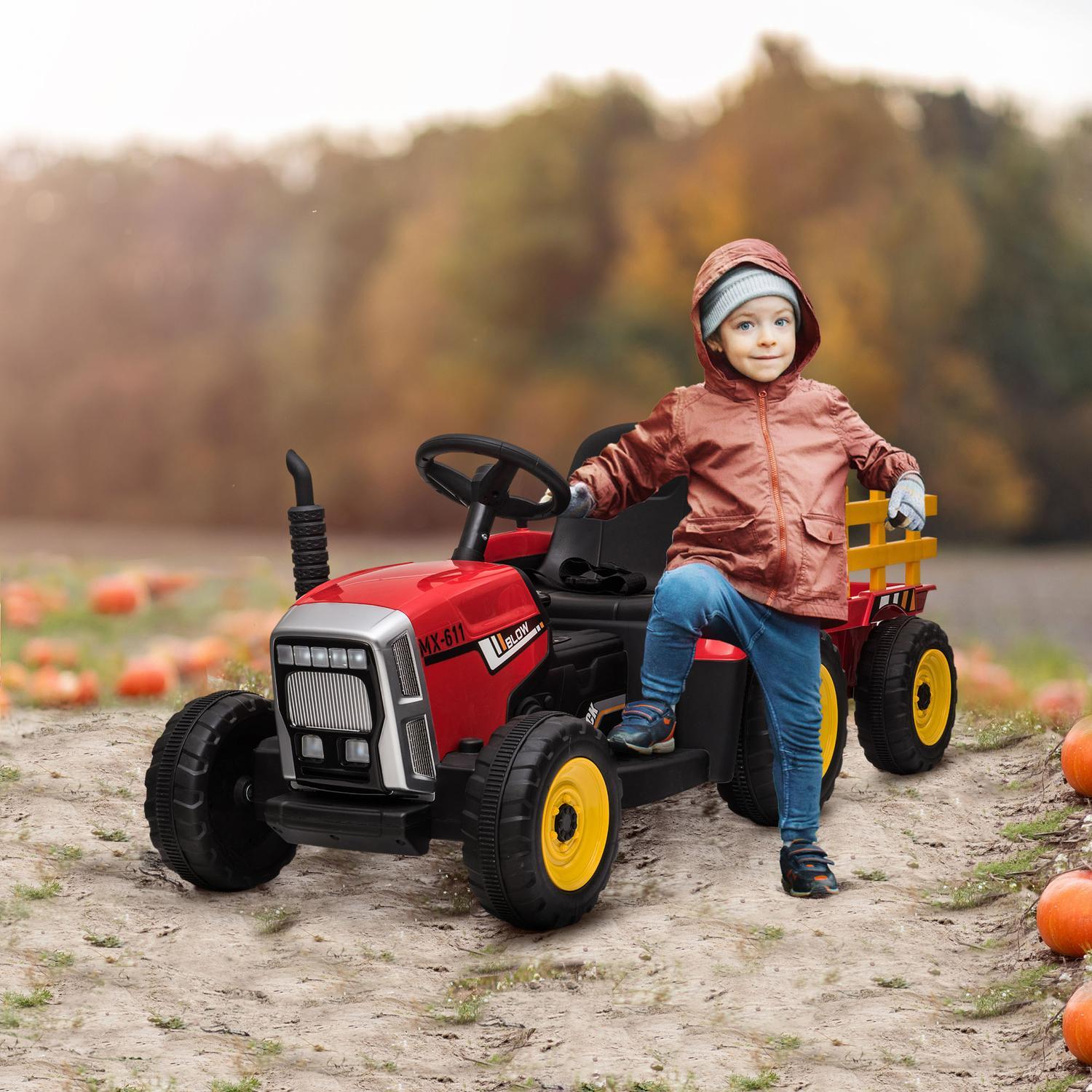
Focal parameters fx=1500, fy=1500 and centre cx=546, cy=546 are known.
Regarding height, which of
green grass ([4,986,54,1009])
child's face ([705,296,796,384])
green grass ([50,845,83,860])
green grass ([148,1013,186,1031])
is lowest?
green grass ([148,1013,186,1031])

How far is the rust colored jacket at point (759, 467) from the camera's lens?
3.50 m

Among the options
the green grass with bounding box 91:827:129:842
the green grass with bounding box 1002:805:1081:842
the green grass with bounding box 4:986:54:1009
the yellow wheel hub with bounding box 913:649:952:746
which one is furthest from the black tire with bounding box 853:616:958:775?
the green grass with bounding box 4:986:54:1009

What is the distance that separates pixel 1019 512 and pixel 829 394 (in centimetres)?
519

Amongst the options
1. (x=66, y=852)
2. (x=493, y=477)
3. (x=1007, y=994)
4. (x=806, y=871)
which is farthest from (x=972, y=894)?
(x=66, y=852)

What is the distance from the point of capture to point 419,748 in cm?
329

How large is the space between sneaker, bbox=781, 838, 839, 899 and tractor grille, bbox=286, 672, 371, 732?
3.67 feet

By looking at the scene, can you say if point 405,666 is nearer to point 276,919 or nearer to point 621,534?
point 276,919

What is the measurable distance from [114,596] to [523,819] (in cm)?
406

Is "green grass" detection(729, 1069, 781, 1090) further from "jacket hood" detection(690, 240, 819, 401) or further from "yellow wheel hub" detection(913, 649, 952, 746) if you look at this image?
"yellow wheel hub" detection(913, 649, 952, 746)

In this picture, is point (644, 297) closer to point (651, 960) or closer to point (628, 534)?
point (628, 534)

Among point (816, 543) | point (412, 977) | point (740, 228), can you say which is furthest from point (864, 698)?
point (740, 228)

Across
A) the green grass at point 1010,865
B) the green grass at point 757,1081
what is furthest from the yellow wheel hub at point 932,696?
the green grass at point 757,1081

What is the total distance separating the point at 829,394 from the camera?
3670 mm

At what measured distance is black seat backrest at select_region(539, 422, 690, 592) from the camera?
14.1ft
